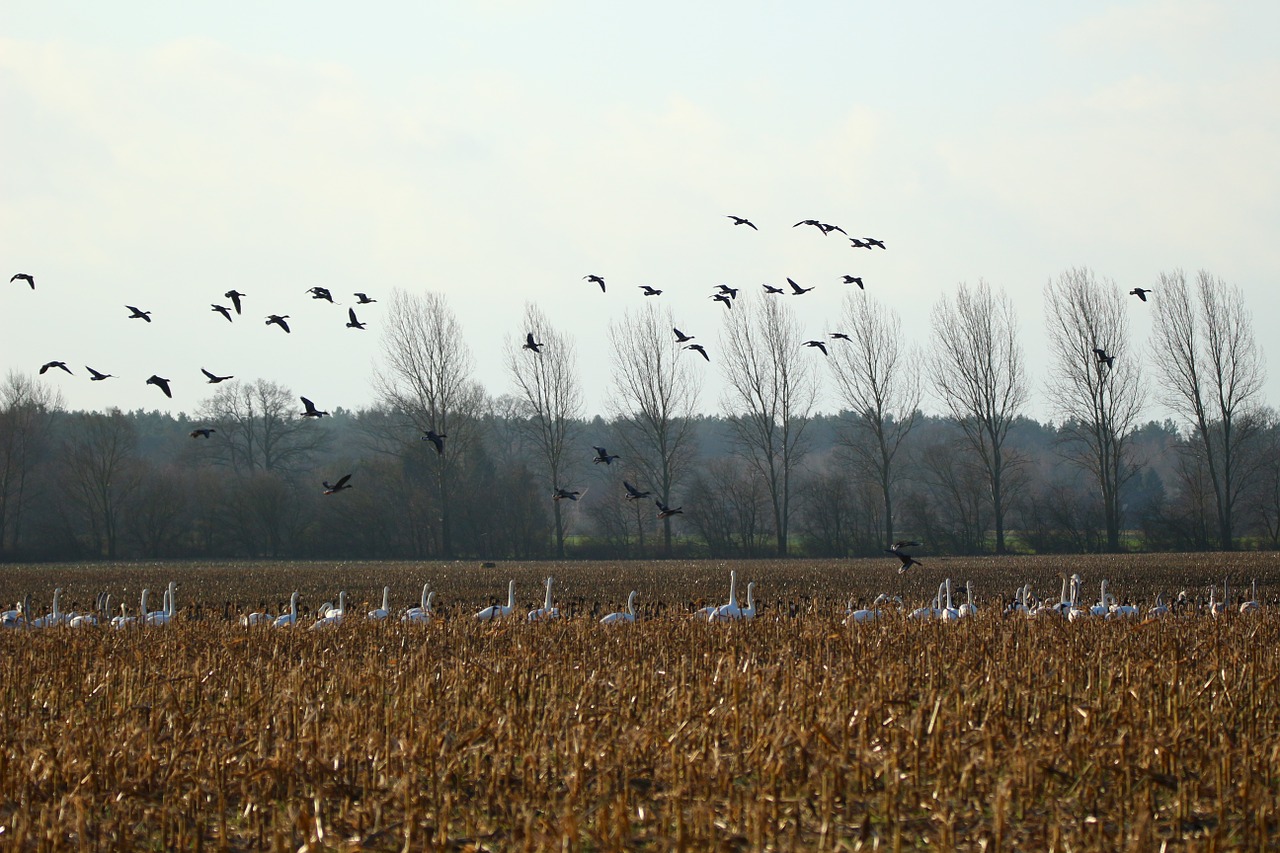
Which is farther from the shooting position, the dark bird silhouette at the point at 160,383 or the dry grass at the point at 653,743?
the dark bird silhouette at the point at 160,383

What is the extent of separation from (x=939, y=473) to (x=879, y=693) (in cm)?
5425

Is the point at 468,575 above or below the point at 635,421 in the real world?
below

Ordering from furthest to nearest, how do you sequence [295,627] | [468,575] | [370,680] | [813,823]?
[468,575]
[295,627]
[370,680]
[813,823]

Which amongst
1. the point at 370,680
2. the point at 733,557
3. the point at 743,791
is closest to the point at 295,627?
the point at 370,680

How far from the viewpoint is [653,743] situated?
7723 mm

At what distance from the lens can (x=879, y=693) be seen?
9.23 m

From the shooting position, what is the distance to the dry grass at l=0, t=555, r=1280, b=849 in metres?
6.18

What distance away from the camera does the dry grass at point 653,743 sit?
20.3 feet

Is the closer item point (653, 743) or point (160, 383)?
point (653, 743)

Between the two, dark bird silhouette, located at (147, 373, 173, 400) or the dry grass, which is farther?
dark bird silhouette, located at (147, 373, 173, 400)

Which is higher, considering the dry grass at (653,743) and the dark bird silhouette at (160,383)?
the dark bird silhouette at (160,383)

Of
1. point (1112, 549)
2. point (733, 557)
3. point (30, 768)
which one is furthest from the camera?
point (733, 557)

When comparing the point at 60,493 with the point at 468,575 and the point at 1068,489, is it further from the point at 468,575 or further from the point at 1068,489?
the point at 1068,489

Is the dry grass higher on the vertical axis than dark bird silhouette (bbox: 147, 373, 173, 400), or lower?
lower
